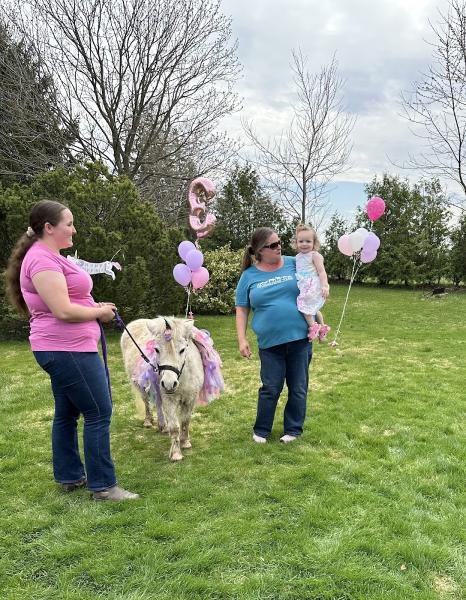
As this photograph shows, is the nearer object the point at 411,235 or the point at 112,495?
the point at 112,495

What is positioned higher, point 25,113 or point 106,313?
point 25,113

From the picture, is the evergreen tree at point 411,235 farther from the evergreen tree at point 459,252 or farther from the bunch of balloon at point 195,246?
the bunch of balloon at point 195,246

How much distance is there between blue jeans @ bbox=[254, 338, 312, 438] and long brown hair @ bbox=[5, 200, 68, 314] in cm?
203

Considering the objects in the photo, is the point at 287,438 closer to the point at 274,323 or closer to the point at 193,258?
the point at 274,323

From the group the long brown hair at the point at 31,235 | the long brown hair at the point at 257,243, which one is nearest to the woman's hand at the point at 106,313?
the long brown hair at the point at 31,235

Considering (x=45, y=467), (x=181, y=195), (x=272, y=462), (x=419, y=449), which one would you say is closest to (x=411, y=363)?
(x=419, y=449)

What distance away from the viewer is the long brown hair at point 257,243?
12.5 feet

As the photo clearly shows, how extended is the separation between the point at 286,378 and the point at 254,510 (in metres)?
1.34

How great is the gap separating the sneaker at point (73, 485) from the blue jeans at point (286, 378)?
1596 millimetres

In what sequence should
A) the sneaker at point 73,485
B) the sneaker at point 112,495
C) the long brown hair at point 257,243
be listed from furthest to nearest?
the long brown hair at point 257,243 → the sneaker at point 73,485 → the sneaker at point 112,495

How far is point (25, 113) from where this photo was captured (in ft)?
36.4

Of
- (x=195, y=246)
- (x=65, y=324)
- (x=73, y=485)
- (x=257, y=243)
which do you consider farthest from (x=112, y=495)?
(x=195, y=246)

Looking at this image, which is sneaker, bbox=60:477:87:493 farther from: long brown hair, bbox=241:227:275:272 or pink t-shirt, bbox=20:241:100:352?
long brown hair, bbox=241:227:275:272

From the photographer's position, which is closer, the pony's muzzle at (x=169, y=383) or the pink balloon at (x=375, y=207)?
the pony's muzzle at (x=169, y=383)
